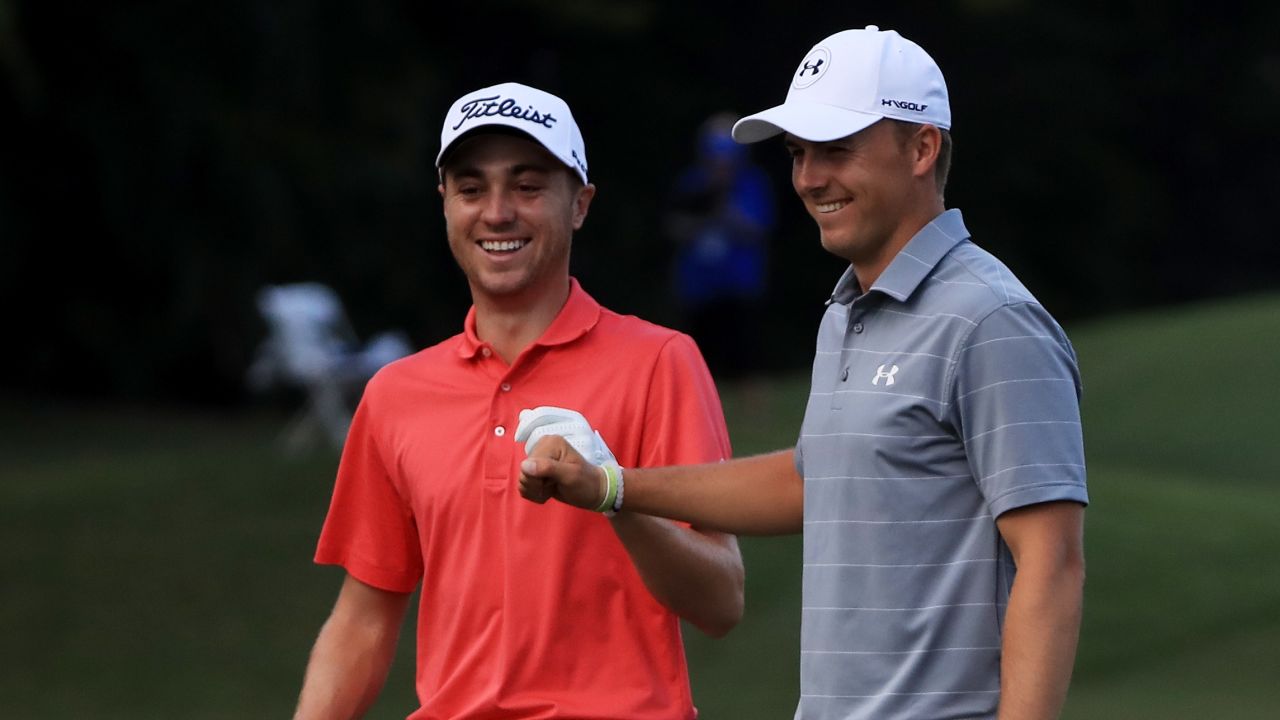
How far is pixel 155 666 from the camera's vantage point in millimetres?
11141

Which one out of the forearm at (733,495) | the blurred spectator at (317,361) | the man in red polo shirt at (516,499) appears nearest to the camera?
the forearm at (733,495)

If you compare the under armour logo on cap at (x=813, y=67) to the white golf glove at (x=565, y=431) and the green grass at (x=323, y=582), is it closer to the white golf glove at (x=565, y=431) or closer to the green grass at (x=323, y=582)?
the white golf glove at (x=565, y=431)

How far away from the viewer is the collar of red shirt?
4.12 m

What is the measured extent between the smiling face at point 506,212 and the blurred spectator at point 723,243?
33.8 feet

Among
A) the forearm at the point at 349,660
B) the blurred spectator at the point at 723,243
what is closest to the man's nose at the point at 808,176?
the forearm at the point at 349,660

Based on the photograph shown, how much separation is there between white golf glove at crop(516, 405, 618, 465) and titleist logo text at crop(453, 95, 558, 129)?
660 millimetres

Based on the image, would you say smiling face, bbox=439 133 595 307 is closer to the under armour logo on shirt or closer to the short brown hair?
the short brown hair

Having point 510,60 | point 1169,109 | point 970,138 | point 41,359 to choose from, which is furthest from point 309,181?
point 1169,109

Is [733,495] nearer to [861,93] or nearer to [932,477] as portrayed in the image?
[932,477]

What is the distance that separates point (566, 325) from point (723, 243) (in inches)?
425

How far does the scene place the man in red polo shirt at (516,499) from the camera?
12.9 ft

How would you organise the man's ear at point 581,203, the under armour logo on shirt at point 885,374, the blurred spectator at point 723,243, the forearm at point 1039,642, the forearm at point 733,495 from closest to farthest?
the forearm at point 1039,642 < the under armour logo on shirt at point 885,374 < the forearm at point 733,495 < the man's ear at point 581,203 < the blurred spectator at point 723,243

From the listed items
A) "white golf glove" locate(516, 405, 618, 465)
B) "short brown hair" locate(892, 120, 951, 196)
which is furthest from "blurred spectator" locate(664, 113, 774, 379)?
"short brown hair" locate(892, 120, 951, 196)

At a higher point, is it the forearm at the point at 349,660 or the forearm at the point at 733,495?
the forearm at the point at 733,495
